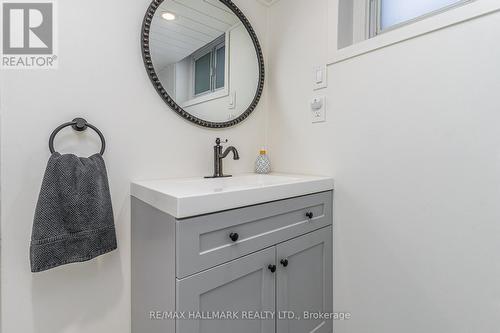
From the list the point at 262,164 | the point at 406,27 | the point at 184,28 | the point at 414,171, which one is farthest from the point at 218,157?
the point at 406,27

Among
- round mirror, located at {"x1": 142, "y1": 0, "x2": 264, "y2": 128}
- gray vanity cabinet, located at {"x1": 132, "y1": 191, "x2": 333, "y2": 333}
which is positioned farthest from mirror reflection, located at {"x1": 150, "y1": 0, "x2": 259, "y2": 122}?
gray vanity cabinet, located at {"x1": 132, "y1": 191, "x2": 333, "y2": 333}

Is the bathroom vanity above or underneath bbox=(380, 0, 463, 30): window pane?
underneath

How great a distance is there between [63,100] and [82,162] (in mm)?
267

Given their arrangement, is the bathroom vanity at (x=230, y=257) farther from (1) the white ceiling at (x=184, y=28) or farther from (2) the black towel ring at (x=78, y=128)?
(1) the white ceiling at (x=184, y=28)

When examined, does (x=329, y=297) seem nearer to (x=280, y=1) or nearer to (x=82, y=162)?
(x=82, y=162)

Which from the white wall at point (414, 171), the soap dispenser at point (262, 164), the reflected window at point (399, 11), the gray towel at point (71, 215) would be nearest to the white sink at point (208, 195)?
the gray towel at point (71, 215)

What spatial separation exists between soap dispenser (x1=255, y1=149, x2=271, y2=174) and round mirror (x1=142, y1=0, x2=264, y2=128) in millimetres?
262

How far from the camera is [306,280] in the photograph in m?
1.16

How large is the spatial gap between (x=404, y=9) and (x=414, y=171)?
0.80 metres

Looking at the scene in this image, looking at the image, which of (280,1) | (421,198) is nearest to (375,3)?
(280,1)

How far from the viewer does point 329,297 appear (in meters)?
1.29

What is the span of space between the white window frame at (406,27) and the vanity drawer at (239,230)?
2.38 ft

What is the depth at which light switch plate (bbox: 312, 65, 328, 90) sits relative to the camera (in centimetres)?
131

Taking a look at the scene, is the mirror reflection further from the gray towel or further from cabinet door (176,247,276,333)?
cabinet door (176,247,276,333)
